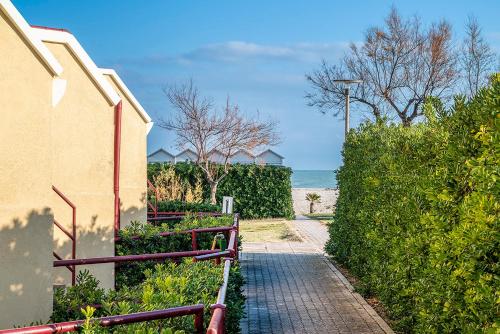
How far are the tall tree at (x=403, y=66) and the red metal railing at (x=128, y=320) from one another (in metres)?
37.8

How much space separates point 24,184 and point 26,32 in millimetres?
1533

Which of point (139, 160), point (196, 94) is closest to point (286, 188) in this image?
point (196, 94)

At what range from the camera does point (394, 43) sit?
4256cm

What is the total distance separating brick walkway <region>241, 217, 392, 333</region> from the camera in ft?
35.4

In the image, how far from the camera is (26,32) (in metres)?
7.27

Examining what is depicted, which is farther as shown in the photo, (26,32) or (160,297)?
(26,32)

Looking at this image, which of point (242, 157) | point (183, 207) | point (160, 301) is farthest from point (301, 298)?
A: point (242, 157)

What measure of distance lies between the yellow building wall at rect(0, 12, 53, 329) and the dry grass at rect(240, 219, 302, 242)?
714 inches

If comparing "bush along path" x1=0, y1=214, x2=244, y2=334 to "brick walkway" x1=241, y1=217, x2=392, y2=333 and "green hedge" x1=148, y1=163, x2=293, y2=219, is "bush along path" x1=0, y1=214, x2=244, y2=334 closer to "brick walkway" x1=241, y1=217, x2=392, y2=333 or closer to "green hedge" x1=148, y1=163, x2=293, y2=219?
"brick walkway" x1=241, y1=217, x2=392, y2=333

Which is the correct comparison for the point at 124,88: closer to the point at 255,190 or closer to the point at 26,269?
the point at 26,269

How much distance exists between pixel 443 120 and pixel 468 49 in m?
37.2

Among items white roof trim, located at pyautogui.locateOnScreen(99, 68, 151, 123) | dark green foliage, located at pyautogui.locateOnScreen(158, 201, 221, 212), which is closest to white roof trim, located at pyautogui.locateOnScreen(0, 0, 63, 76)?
white roof trim, located at pyautogui.locateOnScreen(99, 68, 151, 123)

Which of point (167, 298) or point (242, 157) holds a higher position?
point (242, 157)

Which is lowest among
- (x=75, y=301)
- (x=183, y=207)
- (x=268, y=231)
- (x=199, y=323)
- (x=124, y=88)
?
(x=268, y=231)
